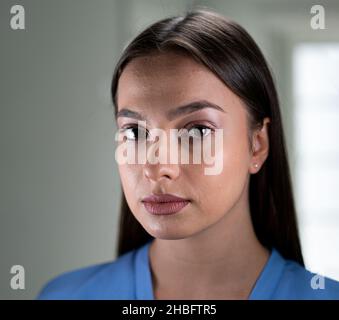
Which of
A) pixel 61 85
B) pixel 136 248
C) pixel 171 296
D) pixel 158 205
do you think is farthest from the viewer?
pixel 61 85

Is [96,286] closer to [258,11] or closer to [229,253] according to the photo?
[229,253]

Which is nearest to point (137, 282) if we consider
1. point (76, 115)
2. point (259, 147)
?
point (259, 147)

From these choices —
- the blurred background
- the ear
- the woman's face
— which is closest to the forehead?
the woman's face

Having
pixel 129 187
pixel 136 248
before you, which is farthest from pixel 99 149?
pixel 129 187

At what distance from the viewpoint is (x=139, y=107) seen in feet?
2.38

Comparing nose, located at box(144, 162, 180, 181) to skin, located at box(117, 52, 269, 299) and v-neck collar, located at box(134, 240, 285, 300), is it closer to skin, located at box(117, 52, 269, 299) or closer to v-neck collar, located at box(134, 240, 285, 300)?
skin, located at box(117, 52, 269, 299)

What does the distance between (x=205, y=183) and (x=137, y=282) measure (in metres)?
0.24

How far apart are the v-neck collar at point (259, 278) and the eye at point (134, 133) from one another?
232 mm

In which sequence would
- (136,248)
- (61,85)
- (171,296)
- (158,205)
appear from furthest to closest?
1. (61,85)
2. (136,248)
3. (171,296)
4. (158,205)

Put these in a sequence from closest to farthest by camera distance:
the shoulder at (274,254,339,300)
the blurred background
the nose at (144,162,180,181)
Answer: the nose at (144,162,180,181) < the shoulder at (274,254,339,300) < the blurred background

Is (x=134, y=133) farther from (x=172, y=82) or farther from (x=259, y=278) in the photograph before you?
(x=259, y=278)

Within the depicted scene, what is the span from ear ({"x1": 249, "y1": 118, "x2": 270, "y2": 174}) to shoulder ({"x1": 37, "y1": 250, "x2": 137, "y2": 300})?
279 millimetres

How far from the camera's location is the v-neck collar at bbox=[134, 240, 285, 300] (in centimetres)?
80

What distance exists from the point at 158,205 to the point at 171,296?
189 mm
